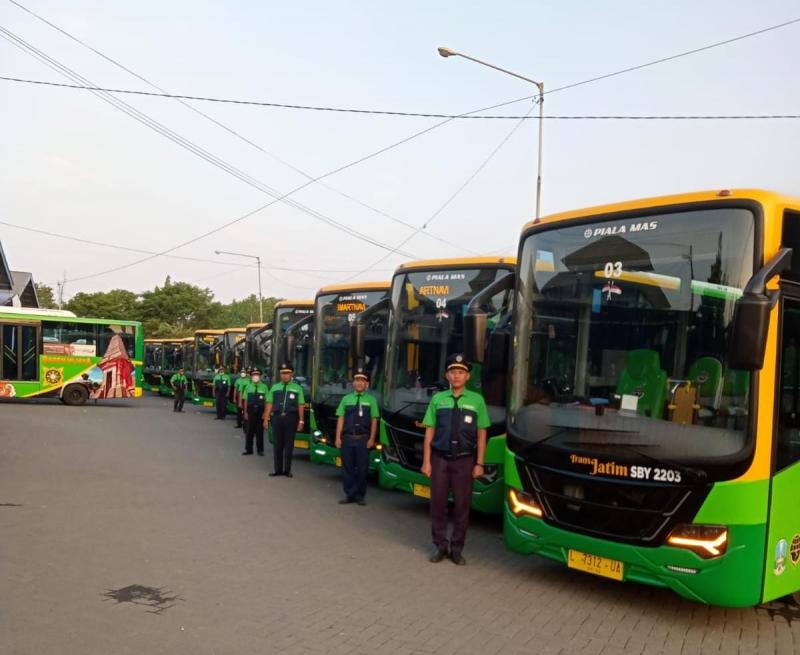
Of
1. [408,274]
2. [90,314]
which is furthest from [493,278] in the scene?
[90,314]

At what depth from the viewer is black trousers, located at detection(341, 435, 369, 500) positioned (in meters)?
10.0

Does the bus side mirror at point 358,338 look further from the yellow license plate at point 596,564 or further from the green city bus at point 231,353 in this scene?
the green city bus at point 231,353

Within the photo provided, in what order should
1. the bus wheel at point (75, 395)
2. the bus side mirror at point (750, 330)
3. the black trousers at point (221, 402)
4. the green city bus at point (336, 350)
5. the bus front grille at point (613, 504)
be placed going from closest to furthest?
the bus side mirror at point (750, 330)
the bus front grille at point (613, 504)
the green city bus at point (336, 350)
the black trousers at point (221, 402)
the bus wheel at point (75, 395)

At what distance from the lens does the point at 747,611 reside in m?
5.90

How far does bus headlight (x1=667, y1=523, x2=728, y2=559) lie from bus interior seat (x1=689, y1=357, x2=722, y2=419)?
76cm

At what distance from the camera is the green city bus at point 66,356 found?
26.1m

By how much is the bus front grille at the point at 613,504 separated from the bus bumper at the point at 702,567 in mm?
89

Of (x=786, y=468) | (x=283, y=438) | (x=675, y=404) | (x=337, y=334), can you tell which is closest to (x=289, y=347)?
(x=337, y=334)

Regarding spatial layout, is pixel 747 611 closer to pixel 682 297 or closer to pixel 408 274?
pixel 682 297

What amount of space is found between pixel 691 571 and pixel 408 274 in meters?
5.59

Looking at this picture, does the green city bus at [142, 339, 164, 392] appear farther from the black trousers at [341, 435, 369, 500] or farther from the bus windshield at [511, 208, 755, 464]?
the bus windshield at [511, 208, 755, 464]

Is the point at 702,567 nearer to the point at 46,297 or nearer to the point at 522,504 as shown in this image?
the point at 522,504

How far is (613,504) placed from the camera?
557 cm

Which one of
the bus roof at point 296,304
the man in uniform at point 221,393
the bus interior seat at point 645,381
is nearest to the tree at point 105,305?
the man in uniform at point 221,393
